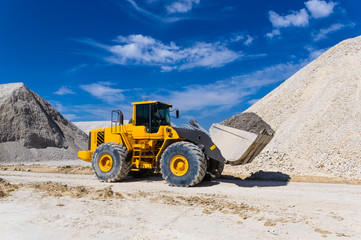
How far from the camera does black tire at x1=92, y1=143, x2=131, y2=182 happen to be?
31.2 feet

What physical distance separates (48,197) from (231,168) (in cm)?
797

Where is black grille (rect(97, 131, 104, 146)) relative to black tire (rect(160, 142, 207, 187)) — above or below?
above

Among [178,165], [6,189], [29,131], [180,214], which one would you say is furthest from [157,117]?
[29,131]

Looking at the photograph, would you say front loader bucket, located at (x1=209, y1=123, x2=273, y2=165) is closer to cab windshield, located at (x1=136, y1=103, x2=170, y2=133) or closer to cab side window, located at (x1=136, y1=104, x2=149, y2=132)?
cab windshield, located at (x1=136, y1=103, x2=170, y2=133)

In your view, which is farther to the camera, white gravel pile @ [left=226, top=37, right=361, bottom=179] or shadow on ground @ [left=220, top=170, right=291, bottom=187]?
white gravel pile @ [left=226, top=37, right=361, bottom=179]

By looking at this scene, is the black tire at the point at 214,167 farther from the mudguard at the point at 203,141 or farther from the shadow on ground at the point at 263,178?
the mudguard at the point at 203,141

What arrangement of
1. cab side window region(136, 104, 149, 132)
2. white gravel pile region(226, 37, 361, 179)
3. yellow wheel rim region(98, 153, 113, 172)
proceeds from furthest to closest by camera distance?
white gravel pile region(226, 37, 361, 179), yellow wheel rim region(98, 153, 113, 172), cab side window region(136, 104, 149, 132)

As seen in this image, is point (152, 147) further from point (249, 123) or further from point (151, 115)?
point (249, 123)

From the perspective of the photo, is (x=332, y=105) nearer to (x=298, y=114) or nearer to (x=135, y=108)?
(x=298, y=114)

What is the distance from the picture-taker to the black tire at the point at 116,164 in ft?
31.2

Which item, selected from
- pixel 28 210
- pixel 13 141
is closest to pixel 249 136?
pixel 28 210

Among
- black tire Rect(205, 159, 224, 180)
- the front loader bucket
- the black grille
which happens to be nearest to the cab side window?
the black grille

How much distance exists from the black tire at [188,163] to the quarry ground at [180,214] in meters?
0.36

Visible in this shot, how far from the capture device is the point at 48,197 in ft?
21.8
